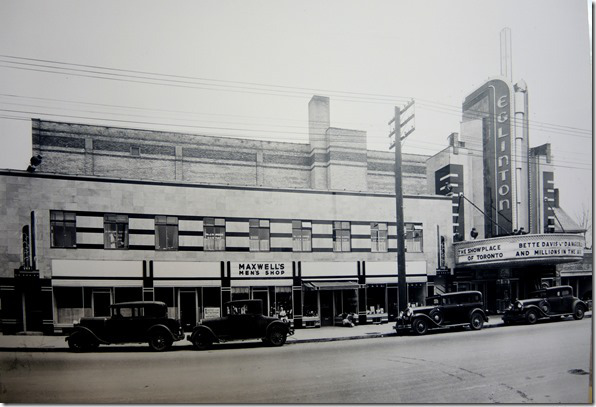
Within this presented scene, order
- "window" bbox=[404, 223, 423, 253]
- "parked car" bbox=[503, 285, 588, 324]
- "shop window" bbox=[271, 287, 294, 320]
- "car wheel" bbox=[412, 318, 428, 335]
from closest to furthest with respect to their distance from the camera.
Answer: "shop window" bbox=[271, 287, 294, 320]
"car wheel" bbox=[412, 318, 428, 335]
"window" bbox=[404, 223, 423, 253]
"parked car" bbox=[503, 285, 588, 324]

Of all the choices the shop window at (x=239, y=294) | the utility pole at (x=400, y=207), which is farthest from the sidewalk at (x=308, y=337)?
the shop window at (x=239, y=294)

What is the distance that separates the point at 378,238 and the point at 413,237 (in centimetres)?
76

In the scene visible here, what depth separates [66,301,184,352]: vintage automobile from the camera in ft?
21.7

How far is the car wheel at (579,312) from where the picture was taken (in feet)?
25.9

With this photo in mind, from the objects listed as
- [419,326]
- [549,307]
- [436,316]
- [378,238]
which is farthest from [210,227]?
[549,307]

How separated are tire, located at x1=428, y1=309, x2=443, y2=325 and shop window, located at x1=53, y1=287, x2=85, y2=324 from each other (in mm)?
6266

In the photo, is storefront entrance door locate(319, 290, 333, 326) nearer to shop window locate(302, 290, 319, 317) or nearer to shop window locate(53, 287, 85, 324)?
shop window locate(302, 290, 319, 317)

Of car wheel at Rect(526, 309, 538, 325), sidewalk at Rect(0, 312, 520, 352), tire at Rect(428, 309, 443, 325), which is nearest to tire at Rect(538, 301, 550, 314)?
car wheel at Rect(526, 309, 538, 325)

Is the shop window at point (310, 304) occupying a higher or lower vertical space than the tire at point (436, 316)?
higher

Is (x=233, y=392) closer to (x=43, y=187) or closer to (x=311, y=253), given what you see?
(x=311, y=253)

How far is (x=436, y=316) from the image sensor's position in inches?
312

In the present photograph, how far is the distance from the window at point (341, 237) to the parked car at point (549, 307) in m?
3.52

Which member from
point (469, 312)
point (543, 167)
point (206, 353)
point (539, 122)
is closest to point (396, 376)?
point (469, 312)

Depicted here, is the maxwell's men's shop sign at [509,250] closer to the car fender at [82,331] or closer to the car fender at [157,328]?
the car fender at [157,328]
